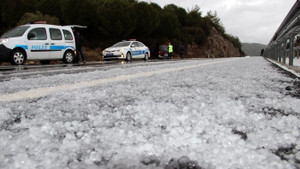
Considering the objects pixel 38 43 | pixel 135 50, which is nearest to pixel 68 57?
pixel 38 43

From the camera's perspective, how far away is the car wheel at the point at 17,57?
28.8 ft

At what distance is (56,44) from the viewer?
10242 millimetres

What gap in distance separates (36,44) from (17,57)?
885 mm

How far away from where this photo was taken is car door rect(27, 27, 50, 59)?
9266 mm

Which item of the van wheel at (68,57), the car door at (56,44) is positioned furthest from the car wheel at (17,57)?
the van wheel at (68,57)

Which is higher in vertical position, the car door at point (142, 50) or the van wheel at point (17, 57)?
the car door at point (142, 50)

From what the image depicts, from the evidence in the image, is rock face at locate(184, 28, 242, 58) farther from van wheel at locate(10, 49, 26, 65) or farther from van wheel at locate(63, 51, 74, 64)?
van wheel at locate(10, 49, 26, 65)

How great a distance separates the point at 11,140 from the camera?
34.7 inches

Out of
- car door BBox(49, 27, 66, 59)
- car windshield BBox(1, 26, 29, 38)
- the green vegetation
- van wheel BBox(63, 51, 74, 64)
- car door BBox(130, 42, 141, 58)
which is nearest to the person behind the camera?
car windshield BBox(1, 26, 29, 38)

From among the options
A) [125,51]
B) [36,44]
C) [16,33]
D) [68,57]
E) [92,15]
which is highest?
[92,15]

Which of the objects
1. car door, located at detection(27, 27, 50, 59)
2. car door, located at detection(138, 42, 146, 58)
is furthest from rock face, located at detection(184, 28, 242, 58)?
car door, located at detection(27, 27, 50, 59)

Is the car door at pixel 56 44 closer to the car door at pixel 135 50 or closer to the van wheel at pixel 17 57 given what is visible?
the van wheel at pixel 17 57

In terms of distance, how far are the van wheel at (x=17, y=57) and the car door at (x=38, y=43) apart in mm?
258

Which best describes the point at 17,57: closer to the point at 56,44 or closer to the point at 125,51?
the point at 56,44
